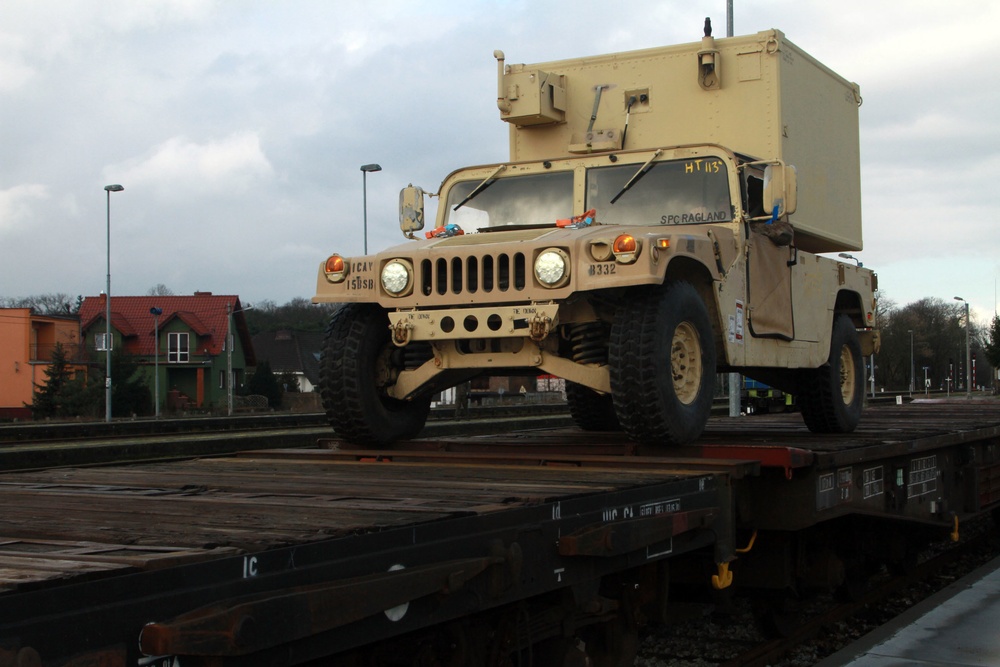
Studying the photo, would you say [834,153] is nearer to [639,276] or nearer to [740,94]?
[740,94]

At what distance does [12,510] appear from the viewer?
12.2ft

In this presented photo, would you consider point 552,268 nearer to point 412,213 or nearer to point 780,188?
point 780,188

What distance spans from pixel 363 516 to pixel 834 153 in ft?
25.5

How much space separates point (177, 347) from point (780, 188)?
6014 centimetres

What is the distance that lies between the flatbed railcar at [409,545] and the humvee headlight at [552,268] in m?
0.94

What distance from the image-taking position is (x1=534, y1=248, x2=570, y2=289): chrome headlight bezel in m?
6.17

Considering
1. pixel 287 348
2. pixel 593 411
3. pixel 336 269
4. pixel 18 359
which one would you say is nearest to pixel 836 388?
pixel 593 411

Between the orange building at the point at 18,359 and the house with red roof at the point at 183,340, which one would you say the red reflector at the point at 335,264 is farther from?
the house with red roof at the point at 183,340

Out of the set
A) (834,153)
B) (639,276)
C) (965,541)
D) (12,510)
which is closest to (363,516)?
(12,510)

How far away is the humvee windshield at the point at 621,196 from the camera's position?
7.76 m

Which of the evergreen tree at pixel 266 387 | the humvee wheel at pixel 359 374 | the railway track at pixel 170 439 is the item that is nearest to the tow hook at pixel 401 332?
the humvee wheel at pixel 359 374

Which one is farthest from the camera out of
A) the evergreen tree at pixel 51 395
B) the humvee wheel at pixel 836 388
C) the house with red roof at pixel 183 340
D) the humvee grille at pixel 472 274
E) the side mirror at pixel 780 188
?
the house with red roof at pixel 183 340

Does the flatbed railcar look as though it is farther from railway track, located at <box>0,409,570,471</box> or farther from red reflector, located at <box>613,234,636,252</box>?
railway track, located at <box>0,409,570,471</box>

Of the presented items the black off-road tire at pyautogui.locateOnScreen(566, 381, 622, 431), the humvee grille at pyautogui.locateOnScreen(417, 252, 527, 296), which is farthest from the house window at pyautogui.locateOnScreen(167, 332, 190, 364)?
the humvee grille at pyautogui.locateOnScreen(417, 252, 527, 296)
